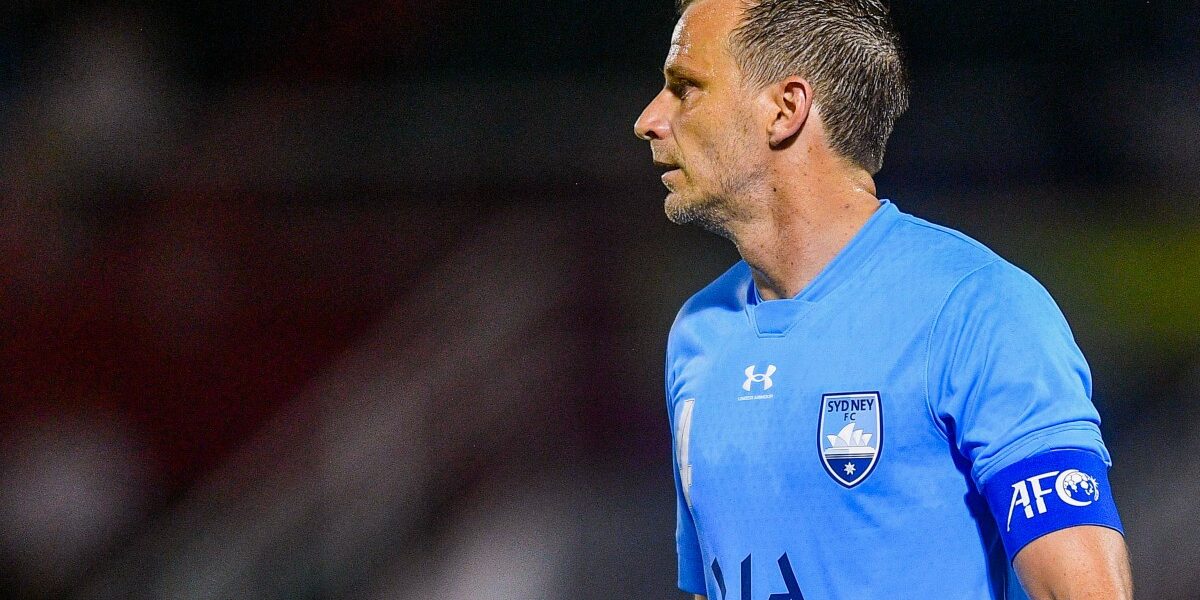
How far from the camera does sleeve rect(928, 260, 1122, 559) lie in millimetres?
1085

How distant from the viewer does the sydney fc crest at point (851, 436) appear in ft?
4.03

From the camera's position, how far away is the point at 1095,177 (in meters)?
4.31

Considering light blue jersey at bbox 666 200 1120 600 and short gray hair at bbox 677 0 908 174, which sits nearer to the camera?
light blue jersey at bbox 666 200 1120 600

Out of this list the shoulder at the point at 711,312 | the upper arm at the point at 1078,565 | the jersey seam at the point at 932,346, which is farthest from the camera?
the shoulder at the point at 711,312

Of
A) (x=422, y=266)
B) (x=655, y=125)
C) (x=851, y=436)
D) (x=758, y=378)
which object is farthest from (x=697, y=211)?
(x=422, y=266)

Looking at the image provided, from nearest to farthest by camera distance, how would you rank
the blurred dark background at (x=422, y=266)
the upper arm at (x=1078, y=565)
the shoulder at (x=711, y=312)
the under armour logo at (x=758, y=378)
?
the upper arm at (x=1078, y=565) → the under armour logo at (x=758, y=378) → the shoulder at (x=711, y=312) → the blurred dark background at (x=422, y=266)

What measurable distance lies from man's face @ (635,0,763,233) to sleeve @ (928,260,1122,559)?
0.33 metres

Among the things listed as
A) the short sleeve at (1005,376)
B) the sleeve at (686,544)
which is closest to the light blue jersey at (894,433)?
the short sleeve at (1005,376)

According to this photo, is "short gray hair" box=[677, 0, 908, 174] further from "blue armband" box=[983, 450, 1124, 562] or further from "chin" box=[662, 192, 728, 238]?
"blue armband" box=[983, 450, 1124, 562]

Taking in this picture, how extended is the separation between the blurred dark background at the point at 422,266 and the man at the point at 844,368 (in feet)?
8.77

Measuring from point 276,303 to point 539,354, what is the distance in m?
1.05

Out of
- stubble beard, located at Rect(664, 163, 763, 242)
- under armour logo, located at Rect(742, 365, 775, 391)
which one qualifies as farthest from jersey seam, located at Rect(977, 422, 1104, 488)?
stubble beard, located at Rect(664, 163, 763, 242)

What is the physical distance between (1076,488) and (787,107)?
564 mm

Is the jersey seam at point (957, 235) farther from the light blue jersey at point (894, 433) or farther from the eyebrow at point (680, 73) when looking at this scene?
the eyebrow at point (680, 73)
